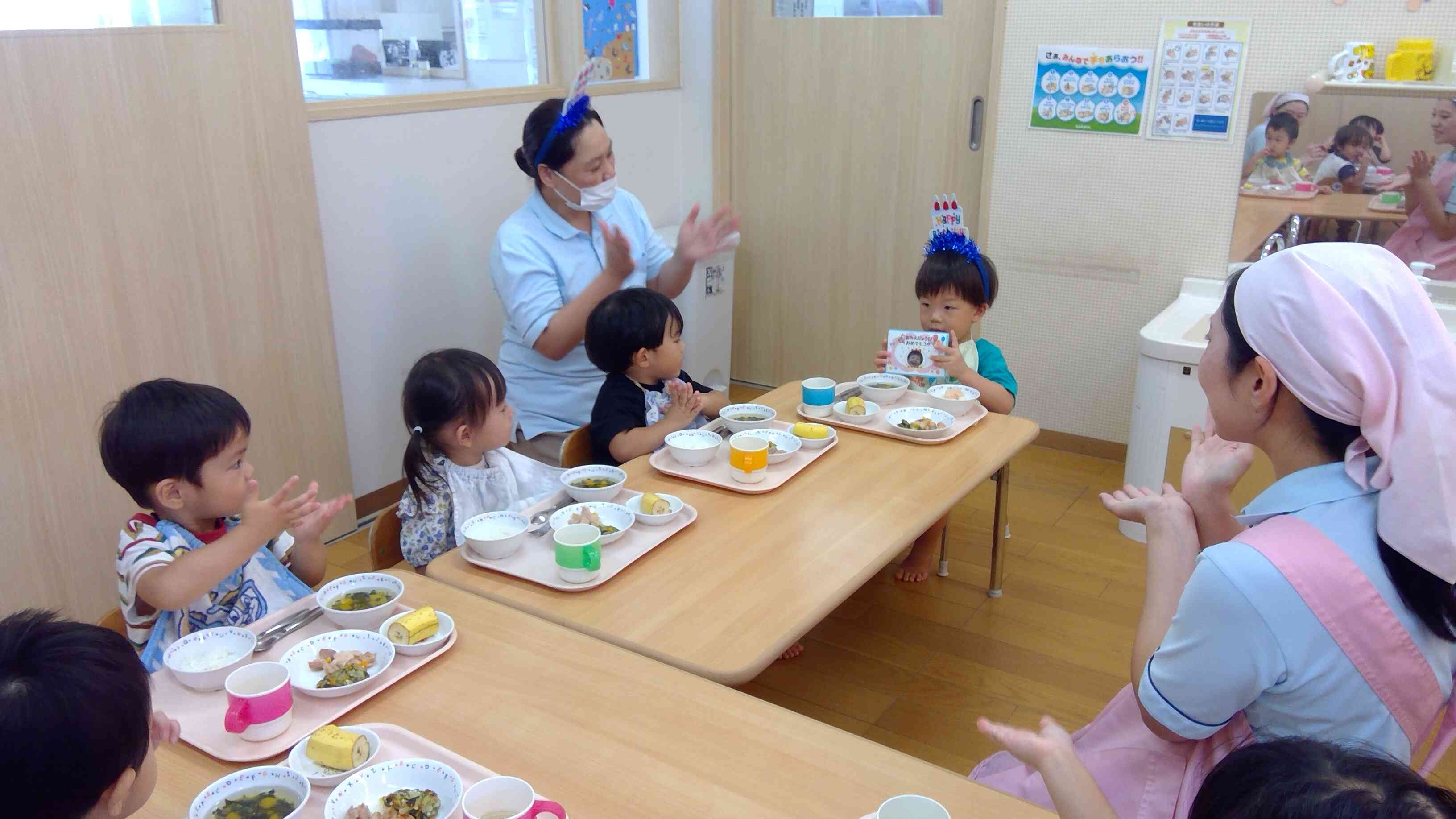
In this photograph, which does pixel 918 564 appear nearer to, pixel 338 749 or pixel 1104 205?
pixel 1104 205

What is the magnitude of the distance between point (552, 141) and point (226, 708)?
1731mm

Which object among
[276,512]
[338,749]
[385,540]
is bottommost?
[385,540]

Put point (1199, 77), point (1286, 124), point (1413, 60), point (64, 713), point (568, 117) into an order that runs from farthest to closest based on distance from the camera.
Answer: point (1199, 77) < point (1286, 124) < point (1413, 60) < point (568, 117) < point (64, 713)

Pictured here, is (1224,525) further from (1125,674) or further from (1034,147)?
(1034,147)

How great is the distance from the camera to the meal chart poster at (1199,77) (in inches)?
128

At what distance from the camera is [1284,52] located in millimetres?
3178

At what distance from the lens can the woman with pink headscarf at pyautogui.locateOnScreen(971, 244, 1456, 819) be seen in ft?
3.61

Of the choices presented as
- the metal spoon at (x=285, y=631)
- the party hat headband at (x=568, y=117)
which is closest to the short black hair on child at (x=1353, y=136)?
the party hat headband at (x=568, y=117)

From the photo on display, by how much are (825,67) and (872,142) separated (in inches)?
13.7

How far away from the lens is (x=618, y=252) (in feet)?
8.52

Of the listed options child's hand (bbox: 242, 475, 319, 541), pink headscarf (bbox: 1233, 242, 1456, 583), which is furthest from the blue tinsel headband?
child's hand (bbox: 242, 475, 319, 541)

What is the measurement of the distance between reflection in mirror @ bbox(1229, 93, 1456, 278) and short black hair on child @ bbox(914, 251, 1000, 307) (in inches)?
46.4

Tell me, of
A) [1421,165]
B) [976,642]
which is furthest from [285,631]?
[1421,165]

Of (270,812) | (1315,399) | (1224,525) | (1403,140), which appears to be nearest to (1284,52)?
(1403,140)
